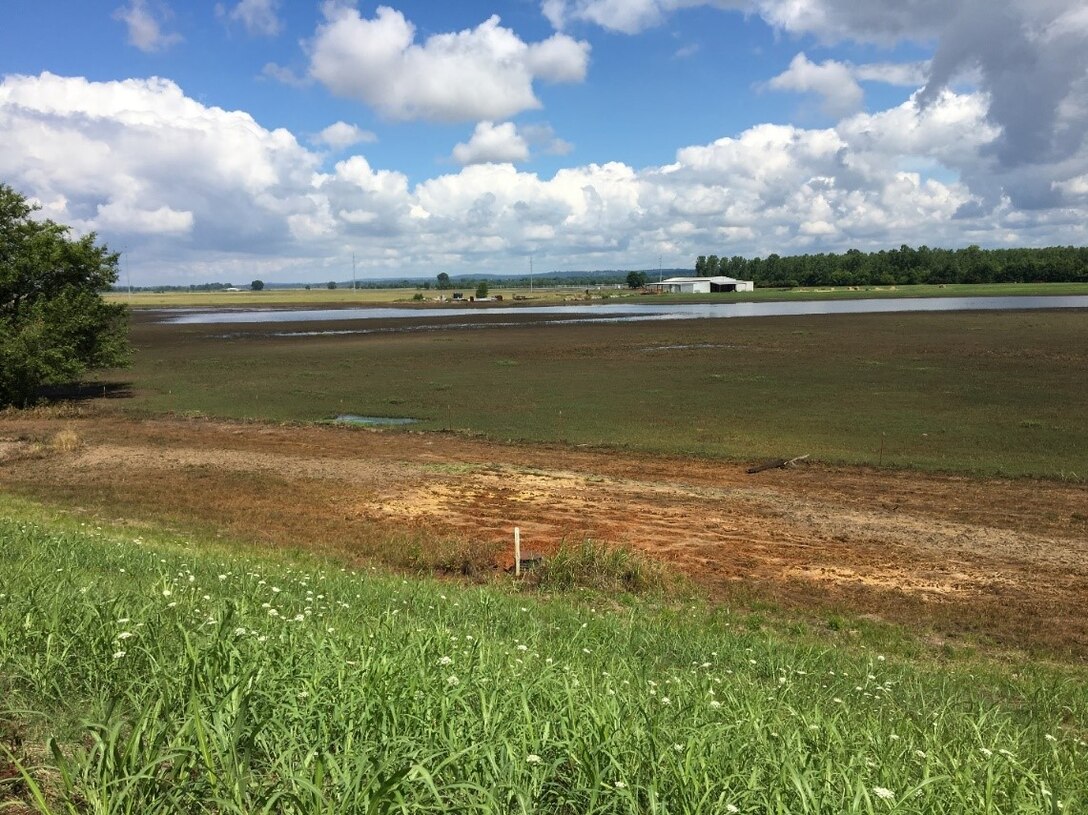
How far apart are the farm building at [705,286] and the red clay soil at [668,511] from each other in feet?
510

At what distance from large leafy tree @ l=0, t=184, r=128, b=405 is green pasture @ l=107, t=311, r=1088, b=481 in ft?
9.22

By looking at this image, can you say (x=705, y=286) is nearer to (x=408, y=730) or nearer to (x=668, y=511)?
(x=668, y=511)

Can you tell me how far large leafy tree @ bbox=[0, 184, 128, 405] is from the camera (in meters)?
32.8

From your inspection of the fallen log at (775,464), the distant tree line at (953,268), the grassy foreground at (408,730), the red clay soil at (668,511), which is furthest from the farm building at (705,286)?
the grassy foreground at (408,730)

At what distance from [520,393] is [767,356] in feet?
61.9

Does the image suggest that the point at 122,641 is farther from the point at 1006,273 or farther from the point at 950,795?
the point at 1006,273

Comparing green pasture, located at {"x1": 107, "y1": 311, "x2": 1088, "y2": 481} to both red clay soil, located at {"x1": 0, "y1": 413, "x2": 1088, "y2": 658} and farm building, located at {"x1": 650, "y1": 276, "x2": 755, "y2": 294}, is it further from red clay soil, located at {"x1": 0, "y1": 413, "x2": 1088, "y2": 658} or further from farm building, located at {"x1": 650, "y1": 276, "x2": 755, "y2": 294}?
farm building, located at {"x1": 650, "y1": 276, "x2": 755, "y2": 294}

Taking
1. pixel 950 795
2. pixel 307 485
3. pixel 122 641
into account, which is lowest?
pixel 307 485

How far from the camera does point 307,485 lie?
20.5 metres

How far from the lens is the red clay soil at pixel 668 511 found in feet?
42.3

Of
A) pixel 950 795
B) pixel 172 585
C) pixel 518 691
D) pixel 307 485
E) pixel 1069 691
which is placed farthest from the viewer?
pixel 307 485

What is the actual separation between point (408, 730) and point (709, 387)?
3411 cm

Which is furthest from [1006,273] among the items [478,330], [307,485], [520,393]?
[307,485]

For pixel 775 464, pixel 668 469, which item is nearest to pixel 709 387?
pixel 775 464
